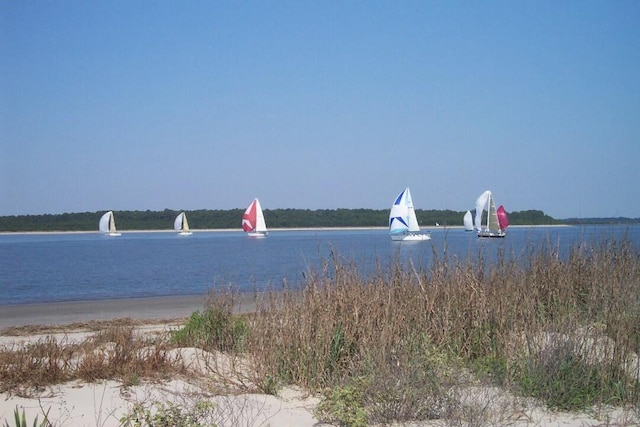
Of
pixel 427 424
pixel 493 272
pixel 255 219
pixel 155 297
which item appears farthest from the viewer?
pixel 255 219

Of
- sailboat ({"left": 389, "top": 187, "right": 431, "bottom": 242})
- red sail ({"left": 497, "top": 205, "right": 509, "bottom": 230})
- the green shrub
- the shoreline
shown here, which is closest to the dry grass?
the green shrub

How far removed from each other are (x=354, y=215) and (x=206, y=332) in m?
137

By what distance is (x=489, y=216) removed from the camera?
64.4 m

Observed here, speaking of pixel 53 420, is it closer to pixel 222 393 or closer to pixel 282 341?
pixel 222 393

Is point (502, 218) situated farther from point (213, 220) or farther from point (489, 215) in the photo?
point (213, 220)

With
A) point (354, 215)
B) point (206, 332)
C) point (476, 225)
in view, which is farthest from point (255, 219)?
point (206, 332)

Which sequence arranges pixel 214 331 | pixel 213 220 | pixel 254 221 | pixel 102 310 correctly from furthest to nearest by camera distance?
pixel 213 220, pixel 254 221, pixel 102 310, pixel 214 331

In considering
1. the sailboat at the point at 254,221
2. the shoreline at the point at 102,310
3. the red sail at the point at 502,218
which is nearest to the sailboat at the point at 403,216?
the red sail at the point at 502,218

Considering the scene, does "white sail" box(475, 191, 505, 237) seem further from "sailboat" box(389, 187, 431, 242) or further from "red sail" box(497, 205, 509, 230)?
"sailboat" box(389, 187, 431, 242)

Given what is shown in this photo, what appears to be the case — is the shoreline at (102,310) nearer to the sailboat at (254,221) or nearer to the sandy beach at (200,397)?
the sandy beach at (200,397)

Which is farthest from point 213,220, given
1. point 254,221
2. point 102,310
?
point 102,310

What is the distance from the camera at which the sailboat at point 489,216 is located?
6334cm

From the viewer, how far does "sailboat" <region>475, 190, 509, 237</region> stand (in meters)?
63.3

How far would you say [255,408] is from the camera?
6508 millimetres
